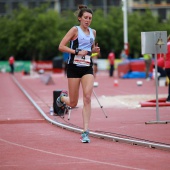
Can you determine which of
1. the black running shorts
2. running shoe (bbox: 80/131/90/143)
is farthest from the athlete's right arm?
running shoe (bbox: 80/131/90/143)

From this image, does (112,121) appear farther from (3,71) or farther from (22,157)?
(3,71)

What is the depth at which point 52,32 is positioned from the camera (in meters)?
102

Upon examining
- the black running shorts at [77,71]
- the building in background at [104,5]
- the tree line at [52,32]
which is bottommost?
the tree line at [52,32]

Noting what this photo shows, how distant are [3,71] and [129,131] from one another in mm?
78894

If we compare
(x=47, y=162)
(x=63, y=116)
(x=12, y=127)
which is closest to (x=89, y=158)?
(x=47, y=162)

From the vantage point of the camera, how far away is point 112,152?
39.0ft

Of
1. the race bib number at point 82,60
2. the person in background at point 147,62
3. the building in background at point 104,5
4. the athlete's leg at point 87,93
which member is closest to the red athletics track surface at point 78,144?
the athlete's leg at point 87,93

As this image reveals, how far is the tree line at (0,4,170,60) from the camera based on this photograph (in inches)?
3969

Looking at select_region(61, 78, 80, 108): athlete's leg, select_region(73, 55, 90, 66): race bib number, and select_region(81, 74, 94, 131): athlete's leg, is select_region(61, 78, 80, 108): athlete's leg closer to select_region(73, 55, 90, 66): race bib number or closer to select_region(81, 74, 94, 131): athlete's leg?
select_region(81, 74, 94, 131): athlete's leg

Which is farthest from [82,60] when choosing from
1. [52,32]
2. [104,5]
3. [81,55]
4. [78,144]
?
[104,5]

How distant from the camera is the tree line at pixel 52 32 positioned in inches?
3969

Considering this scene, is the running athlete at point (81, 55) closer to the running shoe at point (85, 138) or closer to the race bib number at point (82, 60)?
the race bib number at point (82, 60)

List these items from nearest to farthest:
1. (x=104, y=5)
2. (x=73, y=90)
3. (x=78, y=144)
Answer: (x=78, y=144)
(x=73, y=90)
(x=104, y=5)

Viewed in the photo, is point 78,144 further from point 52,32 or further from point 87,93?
point 52,32
